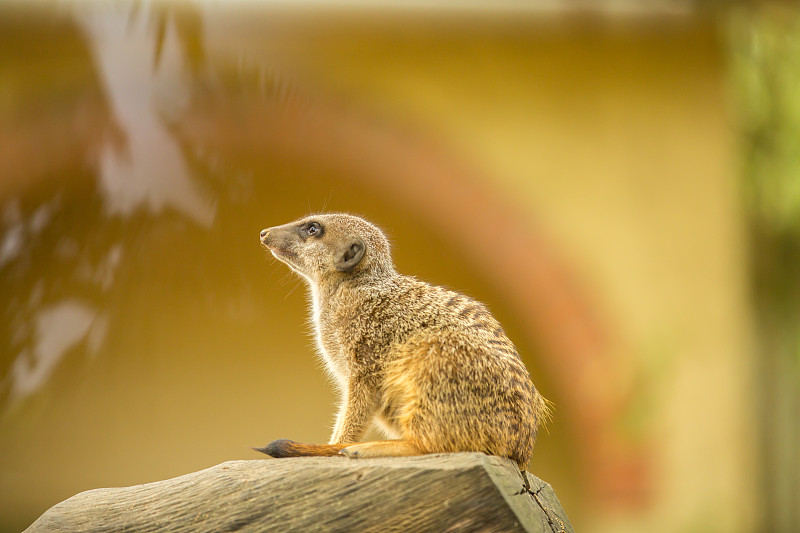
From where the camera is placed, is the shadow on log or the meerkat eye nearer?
the shadow on log

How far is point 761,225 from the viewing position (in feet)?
11.0

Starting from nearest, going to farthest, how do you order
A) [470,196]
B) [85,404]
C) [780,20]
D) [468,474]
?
1. [468,474]
2. [85,404]
3. [470,196]
4. [780,20]

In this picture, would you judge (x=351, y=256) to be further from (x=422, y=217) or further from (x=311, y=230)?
(x=422, y=217)

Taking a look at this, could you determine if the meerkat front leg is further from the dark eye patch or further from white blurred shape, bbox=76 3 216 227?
white blurred shape, bbox=76 3 216 227

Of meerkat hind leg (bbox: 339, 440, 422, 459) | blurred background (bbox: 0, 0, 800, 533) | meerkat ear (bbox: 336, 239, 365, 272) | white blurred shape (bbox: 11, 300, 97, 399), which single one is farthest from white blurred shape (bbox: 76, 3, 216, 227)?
meerkat hind leg (bbox: 339, 440, 422, 459)

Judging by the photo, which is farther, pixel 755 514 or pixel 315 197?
pixel 755 514

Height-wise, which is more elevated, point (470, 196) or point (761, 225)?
point (470, 196)

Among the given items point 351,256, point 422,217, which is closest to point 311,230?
point 351,256

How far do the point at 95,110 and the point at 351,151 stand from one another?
100 cm

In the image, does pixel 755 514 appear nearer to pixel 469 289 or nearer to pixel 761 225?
pixel 761 225

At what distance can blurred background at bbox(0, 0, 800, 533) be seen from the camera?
2.79 m

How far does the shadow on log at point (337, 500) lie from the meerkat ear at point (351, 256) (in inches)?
19.9

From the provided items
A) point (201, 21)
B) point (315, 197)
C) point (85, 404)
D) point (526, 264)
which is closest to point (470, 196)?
point (526, 264)

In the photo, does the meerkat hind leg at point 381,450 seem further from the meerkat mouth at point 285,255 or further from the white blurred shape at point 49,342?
the white blurred shape at point 49,342
